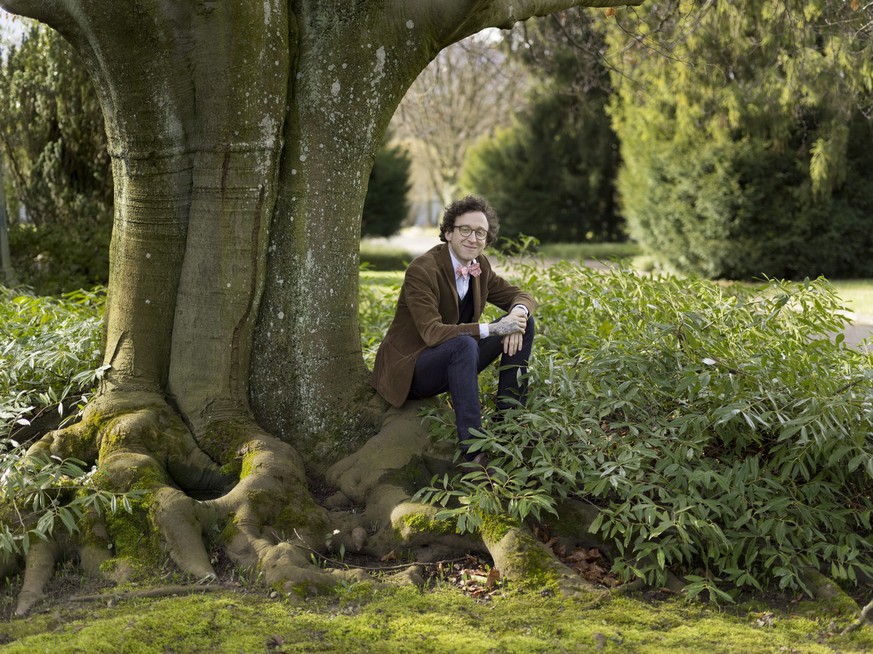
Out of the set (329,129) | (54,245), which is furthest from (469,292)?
(54,245)

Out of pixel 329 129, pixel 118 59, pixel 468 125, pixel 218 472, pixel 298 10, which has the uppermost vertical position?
pixel 468 125

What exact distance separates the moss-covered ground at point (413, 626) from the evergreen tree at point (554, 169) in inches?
800

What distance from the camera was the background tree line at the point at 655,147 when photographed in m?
11.2

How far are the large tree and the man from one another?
0.31 meters

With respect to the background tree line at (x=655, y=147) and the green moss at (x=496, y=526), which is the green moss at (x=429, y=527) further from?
the background tree line at (x=655, y=147)

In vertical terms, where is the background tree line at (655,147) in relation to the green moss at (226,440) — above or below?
above

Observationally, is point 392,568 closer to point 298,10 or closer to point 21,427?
point 21,427

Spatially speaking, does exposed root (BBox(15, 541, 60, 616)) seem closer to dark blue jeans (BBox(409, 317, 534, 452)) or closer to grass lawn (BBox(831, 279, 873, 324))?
dark blue jeans (BBox(409, 317, 534, 452))

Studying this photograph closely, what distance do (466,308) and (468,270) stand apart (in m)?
0.25

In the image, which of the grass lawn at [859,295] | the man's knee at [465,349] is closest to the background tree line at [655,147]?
the grass lawn at [859,295]

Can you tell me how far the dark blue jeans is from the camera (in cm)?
458

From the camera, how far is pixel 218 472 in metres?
4.68

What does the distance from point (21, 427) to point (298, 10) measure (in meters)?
2.95

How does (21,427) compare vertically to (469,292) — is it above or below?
below
